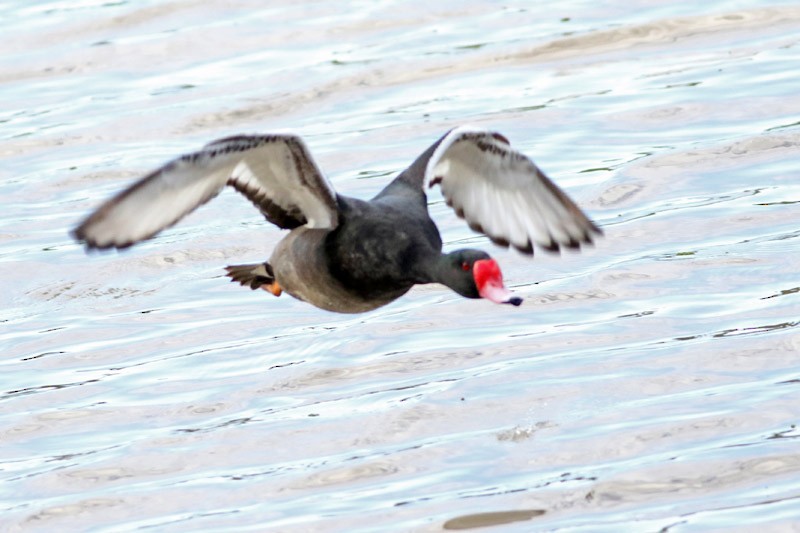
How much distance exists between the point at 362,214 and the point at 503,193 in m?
0.92

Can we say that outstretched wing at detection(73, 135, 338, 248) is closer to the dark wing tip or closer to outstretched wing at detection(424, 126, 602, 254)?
outstretched wing at detection(424, 126, 602, 254)

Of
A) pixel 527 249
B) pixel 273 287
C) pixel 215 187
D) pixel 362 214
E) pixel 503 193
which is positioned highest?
pixel 215 187

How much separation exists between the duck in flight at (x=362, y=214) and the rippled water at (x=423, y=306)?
2.69 ft

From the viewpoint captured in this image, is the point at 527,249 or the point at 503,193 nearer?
the point at 527,249

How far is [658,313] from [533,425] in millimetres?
1860

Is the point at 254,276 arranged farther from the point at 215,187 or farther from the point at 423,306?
the point at 423,306

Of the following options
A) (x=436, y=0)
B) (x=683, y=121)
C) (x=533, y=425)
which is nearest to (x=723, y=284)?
(x=533, y=425)

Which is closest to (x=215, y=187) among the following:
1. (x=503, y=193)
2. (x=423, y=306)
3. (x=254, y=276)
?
(x=254, y=276)

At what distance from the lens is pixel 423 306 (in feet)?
36.6

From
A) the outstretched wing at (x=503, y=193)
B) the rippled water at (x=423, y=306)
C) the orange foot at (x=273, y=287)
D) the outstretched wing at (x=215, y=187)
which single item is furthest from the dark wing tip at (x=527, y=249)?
the orange foot at (x=273, y=287)

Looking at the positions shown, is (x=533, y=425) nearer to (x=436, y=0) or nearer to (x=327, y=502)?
(x=327, y=502)

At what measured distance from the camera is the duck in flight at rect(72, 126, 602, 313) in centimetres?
841

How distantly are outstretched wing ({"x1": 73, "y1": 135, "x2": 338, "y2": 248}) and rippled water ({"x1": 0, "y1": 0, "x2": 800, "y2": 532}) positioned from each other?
1.24 meters

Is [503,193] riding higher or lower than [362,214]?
lower
